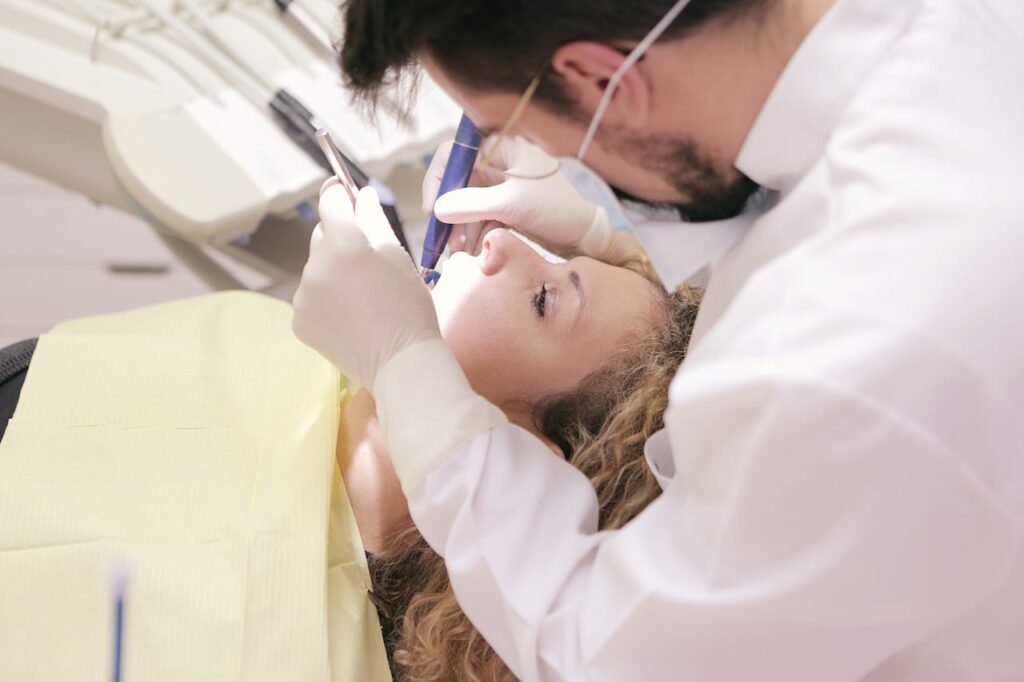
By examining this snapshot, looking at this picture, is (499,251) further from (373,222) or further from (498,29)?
(498,29)

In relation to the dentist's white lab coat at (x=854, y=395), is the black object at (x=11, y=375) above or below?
below

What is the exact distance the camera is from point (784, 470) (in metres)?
0.77

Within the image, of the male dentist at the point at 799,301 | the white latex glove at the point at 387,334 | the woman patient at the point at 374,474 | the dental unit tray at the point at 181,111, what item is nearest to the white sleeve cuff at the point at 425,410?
the white latex glove at the point at 387,334

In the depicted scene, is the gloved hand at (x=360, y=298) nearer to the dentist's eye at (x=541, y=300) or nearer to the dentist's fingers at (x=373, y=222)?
the dentist's fingers at (x=373, y=222)

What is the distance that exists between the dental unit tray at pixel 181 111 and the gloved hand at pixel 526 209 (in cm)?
20

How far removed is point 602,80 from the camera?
79cm

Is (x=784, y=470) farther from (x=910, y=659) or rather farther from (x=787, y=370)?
(x=910, y=659)

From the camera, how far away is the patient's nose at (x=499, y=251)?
4.36ft

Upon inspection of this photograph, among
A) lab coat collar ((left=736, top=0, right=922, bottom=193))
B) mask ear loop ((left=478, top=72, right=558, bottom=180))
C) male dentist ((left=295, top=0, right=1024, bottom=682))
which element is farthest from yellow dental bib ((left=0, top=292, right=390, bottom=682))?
lab coat collar ((left=736, top=0, right=922, bottom=193))

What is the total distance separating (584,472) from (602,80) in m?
0.61

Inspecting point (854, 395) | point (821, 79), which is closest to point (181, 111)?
point (821, 79)

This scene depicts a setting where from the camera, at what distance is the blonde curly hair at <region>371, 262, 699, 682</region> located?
1192 millimetres

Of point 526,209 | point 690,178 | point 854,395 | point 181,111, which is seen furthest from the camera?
point 181,111

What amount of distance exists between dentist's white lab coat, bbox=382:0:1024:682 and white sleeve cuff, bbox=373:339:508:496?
0.61 feet
